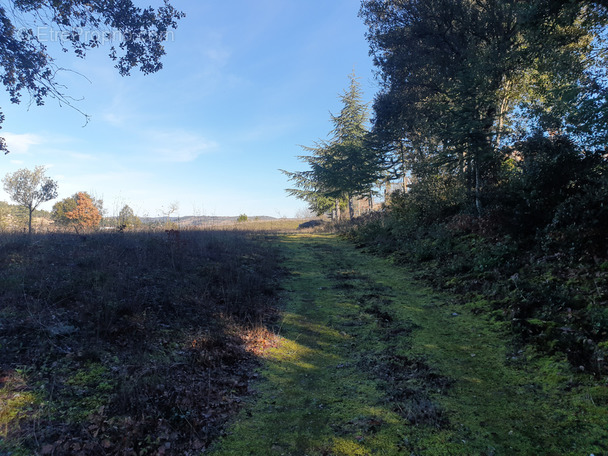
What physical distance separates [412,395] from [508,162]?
10.7 meters

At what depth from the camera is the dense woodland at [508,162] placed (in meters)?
5.62

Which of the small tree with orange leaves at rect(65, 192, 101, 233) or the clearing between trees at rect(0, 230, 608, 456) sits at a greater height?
the small tree with orange leaves at rect(65, 192, 101, 233)

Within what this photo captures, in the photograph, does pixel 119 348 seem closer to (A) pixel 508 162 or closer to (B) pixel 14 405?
(B) pixel 14 405

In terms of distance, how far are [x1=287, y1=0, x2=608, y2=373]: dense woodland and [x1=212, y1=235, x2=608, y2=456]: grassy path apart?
2.29 feet

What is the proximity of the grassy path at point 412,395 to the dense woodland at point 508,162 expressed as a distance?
0.70 m

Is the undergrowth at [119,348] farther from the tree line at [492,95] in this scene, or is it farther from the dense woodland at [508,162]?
the tree line at [492,95]

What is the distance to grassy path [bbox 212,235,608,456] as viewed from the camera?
296cm

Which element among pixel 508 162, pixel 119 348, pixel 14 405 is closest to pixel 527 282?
pixel 508 162

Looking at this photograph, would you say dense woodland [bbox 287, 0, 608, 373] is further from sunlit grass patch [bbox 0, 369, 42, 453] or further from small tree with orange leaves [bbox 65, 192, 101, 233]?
small tree with orange leaves [bbox 65, 192, 101, 233]

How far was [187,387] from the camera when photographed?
153 inches

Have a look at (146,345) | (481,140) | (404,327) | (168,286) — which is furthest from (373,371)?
(481,140)

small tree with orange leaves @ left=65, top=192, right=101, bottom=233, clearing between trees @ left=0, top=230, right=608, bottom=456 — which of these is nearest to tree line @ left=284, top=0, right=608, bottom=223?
clearing between trees @ left=0, top=230, right=608, bottom=456

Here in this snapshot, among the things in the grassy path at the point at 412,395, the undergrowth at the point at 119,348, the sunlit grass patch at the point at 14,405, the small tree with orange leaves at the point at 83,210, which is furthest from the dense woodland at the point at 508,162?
the small tree with orange leaves at the point at 83,210

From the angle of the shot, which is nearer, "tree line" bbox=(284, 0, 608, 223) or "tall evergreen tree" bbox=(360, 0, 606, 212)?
"tree line" bbox=(284, 0, 608, 223)
